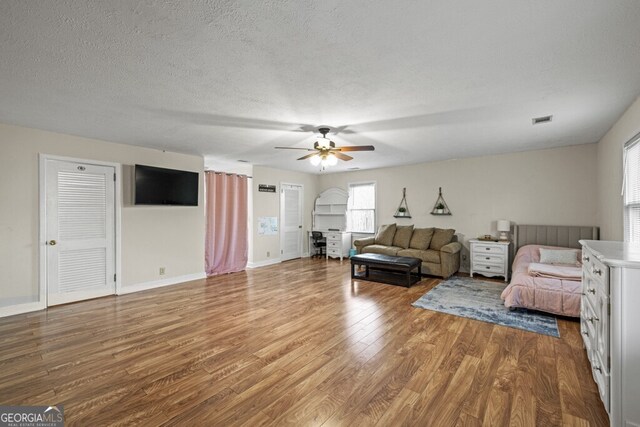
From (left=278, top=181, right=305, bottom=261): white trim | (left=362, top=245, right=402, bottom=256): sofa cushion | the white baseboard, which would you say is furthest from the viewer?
(left=278, top=181, right=305, bottom=261): white trim

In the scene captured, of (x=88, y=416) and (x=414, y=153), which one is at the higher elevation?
(x=414, y=153)

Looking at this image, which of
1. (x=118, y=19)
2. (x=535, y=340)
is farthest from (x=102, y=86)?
(x=535, y=340)

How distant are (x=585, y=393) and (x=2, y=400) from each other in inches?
165

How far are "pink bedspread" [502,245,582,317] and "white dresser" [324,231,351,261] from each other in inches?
165

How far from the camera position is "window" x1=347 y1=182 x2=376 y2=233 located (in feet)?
24.7

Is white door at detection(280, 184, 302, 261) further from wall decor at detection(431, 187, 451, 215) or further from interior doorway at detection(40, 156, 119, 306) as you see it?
A: interior doorway at detection(40, 156, 119, 306)

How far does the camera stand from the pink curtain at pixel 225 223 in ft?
19.4

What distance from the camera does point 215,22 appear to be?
170 cm

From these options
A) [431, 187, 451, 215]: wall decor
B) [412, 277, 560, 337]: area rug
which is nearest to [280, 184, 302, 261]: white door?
[431, 187, 451, 215]: wall decor

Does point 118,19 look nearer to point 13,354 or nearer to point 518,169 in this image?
point 13,354

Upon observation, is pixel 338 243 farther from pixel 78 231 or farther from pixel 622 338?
pixel 622 338

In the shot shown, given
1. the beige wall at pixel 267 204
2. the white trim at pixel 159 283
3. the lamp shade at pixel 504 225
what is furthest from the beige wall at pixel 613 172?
the white trim at pixel 159 283

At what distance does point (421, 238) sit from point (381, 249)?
→ 2.94 ft

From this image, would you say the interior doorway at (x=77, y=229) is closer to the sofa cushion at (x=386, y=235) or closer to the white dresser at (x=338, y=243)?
the white dresser at (x=338, y=243)
